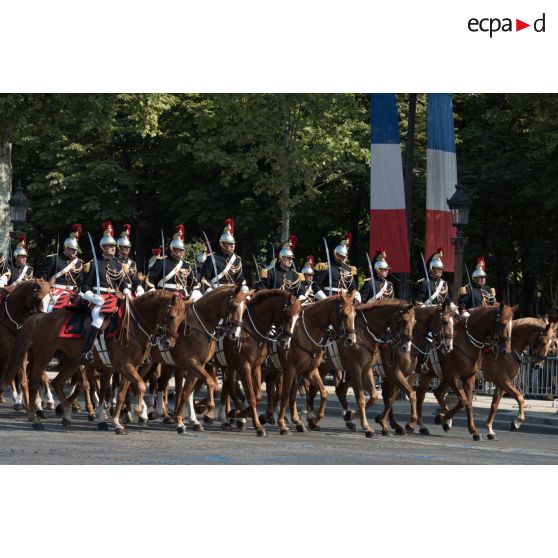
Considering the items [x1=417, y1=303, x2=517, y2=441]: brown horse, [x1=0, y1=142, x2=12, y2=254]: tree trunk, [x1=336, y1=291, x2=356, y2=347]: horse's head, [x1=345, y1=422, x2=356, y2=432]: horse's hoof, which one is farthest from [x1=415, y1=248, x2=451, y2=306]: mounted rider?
[x1=0, y1=142, x2=12, y2=254]: tree trunk

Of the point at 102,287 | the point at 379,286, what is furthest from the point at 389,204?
the point at 102,287

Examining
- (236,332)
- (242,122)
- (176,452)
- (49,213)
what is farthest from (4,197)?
(176,452)

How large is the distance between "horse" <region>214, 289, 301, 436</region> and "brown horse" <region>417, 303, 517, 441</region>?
3.07 meters

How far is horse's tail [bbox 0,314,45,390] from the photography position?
21.4m

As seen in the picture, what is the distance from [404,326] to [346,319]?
3.29 ft

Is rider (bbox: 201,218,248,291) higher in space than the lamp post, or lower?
lower

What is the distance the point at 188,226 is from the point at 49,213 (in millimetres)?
4734

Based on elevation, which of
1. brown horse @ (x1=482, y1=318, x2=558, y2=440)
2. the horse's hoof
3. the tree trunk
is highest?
the tree trunk

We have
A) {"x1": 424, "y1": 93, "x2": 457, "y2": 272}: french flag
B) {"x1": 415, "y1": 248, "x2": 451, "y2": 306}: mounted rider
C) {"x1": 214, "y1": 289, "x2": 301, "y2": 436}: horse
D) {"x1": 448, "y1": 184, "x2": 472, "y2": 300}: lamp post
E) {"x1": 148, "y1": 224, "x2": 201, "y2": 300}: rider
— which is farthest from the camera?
{"x1": 424, "y1": 93, "x2": 457, "y2": 272}: french flag

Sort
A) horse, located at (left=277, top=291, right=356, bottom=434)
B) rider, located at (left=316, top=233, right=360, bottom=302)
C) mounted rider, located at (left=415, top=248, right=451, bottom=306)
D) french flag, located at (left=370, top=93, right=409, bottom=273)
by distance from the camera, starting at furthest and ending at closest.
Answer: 1. french flag, located at (left=370, top=93, right=409, bottom=273)
2. mounted rider, located at (left=415, top=248, right=451, bottom=306)
3. rider, located at (left=316, top=233, right=360, bottom=302)
4. horse, located at (left=277, top=291, right=356, bottom=434)

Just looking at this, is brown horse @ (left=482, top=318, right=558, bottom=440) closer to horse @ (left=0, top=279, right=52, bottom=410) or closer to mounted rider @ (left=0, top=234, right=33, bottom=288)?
horse @ (left=0, top=279, right=52, bottom=410)

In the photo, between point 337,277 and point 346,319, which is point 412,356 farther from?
point 337,277

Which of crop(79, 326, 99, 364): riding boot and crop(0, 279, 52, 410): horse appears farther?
crop(0, 279, 52, 410): horse

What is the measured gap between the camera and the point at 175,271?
75.3 feet
